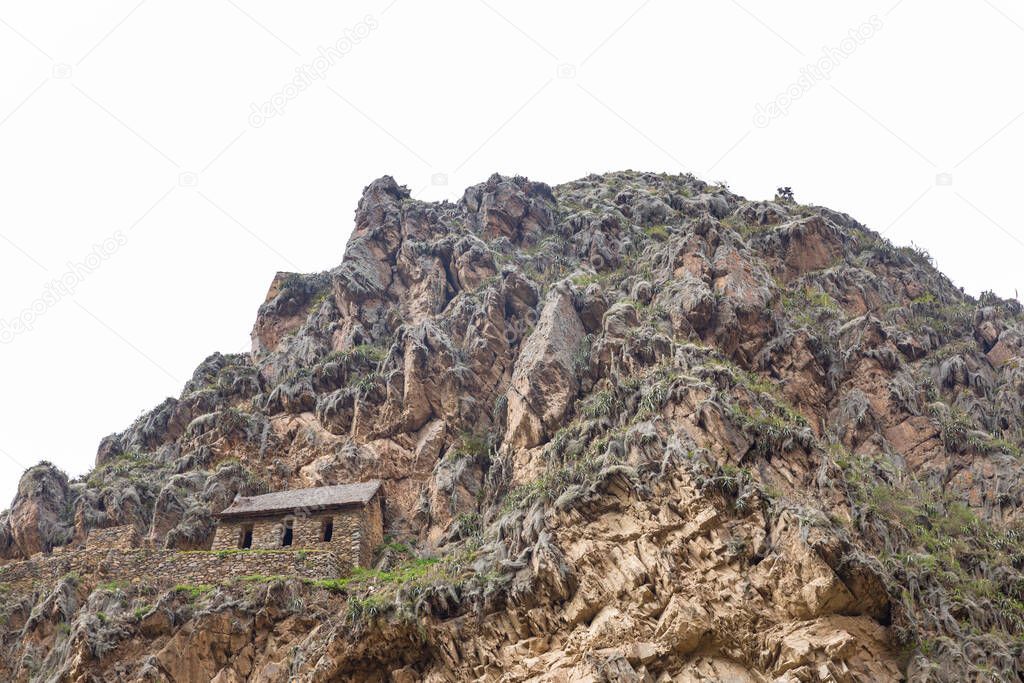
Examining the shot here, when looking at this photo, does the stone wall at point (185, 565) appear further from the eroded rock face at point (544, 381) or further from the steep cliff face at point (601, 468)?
the eroded rock face at point (544, 381)

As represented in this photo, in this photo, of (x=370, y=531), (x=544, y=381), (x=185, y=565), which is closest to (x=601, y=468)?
(x=544, y=381)

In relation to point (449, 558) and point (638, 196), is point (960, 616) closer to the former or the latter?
point (449, 558)

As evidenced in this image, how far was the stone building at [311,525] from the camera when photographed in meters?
38.0

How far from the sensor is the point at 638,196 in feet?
214

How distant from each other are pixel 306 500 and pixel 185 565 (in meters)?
6.73

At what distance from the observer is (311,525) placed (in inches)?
1526

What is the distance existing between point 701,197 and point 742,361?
27.4m

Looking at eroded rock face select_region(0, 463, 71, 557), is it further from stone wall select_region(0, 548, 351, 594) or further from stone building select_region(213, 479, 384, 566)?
stone building select_region(213, 479, 384, 566)

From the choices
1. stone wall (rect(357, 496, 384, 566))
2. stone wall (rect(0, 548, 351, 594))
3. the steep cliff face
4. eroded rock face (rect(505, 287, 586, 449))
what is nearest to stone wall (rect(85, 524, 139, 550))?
the steep cliff face

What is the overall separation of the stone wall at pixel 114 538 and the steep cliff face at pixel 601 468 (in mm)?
753

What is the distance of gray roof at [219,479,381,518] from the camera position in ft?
128

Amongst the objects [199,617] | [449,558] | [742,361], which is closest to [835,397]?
[742,361]

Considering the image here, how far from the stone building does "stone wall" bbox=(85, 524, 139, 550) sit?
16.4 feet

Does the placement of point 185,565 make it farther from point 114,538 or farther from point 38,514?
point 38,514
